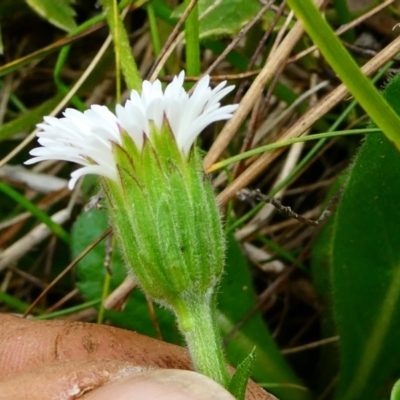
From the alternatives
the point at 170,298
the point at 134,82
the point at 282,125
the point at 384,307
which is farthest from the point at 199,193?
the point at 282,125

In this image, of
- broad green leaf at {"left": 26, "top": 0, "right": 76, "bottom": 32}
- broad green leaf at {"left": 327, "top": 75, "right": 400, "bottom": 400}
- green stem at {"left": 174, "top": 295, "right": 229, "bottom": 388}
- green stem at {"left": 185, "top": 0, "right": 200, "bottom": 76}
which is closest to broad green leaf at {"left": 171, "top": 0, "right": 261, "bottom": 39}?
green stem at {"left": 185, "top": 0, "right": 200, "bottom": 76}

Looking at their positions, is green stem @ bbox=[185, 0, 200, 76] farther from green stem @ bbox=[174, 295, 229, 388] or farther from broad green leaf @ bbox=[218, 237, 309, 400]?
green stem @ bbox=[174, 295, 229, 388]

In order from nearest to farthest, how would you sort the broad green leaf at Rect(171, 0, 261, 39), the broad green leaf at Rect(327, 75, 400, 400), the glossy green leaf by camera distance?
the glossy green leaf < the broad green leaf at Rect(327, 75, 400, 400) < the broad green leaf at Rect(171, 0, 261, 39)

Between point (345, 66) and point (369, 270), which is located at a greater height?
point (345, 66)

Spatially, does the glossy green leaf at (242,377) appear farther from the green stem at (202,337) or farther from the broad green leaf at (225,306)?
the broad green leaf at (225,306)

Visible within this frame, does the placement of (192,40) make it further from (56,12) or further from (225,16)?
(56,12)

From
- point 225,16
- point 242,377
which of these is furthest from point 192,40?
point 242,377

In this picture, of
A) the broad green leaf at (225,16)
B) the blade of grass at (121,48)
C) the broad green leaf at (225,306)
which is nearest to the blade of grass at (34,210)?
the broad green leaf at (225,306)
